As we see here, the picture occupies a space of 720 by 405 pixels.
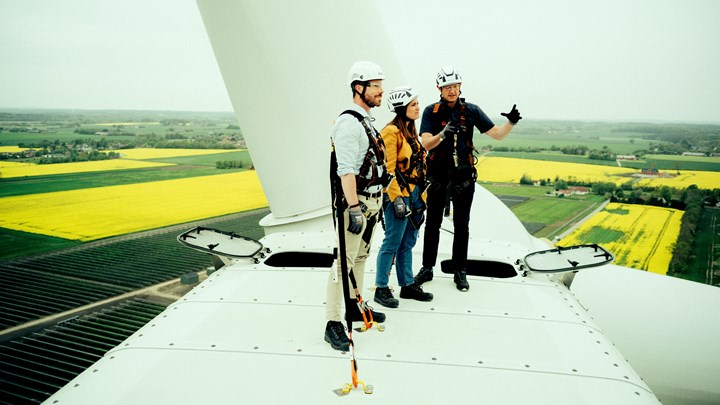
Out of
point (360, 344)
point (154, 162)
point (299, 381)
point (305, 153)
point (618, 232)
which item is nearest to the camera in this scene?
point (299, 381)

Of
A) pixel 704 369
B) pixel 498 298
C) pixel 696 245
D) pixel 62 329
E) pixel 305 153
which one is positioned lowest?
pixel 62 329

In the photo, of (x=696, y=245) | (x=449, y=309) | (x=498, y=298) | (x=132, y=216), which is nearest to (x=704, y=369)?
(x=498, y=298)

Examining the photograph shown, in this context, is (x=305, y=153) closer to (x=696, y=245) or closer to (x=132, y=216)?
(x=696, y=245)

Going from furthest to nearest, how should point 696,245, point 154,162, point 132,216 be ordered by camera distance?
point 154,162 < point 132,216 < point 696,245

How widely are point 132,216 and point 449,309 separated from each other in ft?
165

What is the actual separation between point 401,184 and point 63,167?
221ft

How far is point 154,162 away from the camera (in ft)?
222

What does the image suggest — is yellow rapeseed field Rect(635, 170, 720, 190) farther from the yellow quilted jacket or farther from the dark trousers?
the yellow quilted jacket

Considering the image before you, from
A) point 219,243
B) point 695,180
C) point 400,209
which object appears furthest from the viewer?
point 695,180

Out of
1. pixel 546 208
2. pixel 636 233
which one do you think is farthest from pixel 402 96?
pixel 546 208

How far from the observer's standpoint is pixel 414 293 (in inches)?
168

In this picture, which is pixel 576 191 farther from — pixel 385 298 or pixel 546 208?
pixel 385 298

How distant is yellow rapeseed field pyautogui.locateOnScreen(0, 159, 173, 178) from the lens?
173 feet

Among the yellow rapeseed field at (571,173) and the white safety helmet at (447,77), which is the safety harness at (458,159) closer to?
the white safety helmet at (447,77)
